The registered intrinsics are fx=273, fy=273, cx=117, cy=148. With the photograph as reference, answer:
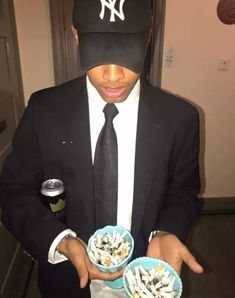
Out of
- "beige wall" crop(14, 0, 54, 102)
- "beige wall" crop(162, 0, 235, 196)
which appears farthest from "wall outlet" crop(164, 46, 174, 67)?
"beige wall" crop(14, 0, 54, 102)

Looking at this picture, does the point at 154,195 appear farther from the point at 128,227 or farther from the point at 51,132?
the point at 51,132

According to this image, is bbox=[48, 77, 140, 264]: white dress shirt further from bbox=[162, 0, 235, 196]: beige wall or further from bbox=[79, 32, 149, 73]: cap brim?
bbox=[162, 0, 235, 196]: beige wall

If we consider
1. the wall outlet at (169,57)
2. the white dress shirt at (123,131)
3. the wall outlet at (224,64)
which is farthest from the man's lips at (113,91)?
the wall outlet at (224,64)

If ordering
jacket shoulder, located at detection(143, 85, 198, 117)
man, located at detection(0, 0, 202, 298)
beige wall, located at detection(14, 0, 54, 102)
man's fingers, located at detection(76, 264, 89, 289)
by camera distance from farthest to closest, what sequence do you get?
1. beige wall, located at detection(14, 0, 54, 102)
2. jacket shoulder, located at detection(143, 85, 198, 117)
3. man, located at detection(0, 0, 202, 298)
4. man's fingers, located at detection(76, 264, 89, 289)

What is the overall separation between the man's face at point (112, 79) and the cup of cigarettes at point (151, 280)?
424mm

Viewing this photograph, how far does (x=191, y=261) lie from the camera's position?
0.65 metres

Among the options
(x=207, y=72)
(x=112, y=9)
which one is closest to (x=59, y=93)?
→ (x=112, y=9)

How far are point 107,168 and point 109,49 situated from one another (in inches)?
12.7

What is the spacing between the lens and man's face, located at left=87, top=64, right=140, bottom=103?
0.67 metres

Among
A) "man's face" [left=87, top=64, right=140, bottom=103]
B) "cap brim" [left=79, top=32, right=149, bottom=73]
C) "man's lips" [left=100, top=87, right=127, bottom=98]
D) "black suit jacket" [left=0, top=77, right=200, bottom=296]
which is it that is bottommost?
"black suit jacket" [left=0, top=77, right=200, bottom=296]

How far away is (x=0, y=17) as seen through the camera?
5.11ft

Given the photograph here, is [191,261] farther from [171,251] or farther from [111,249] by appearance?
[111,249]

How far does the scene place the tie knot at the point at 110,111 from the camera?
0.78 m

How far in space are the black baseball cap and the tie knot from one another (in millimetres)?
146
